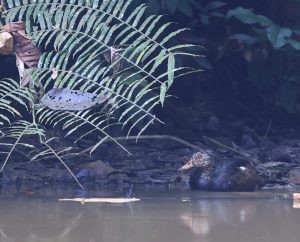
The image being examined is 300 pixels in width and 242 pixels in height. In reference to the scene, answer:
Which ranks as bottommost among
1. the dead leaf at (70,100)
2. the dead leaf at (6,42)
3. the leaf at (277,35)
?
the dead leaf at (70,100)

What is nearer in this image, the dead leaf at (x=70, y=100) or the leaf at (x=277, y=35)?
the dead leaf at (x=70, y=100)

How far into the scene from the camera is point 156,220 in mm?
3066

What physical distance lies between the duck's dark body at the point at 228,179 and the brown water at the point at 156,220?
0.37 meters

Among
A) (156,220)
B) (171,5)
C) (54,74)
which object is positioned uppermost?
(171,5)

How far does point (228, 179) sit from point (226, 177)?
16mm

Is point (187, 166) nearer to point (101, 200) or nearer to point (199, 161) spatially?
point (199, 161)

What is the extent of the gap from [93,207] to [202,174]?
112 centimetres

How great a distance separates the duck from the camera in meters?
4.28

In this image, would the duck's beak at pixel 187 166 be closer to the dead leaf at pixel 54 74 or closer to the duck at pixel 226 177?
the duck at pixel 226 177

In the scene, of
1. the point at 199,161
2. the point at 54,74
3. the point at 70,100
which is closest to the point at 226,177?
the point at 199,161

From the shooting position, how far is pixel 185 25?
5.34m

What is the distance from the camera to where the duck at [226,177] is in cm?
428

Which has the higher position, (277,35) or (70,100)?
(277,35)

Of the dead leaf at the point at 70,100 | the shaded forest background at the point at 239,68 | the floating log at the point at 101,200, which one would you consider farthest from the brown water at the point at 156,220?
the shaded forest background at the point at 239,68
